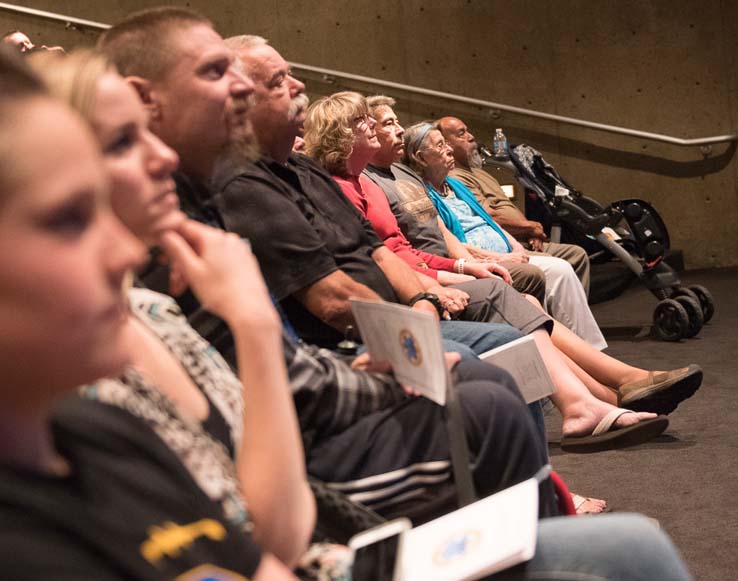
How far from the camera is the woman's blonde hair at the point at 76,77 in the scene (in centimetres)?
98

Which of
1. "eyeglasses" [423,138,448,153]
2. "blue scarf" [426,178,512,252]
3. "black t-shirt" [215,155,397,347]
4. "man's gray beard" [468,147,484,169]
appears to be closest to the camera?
"black t-shirt" [215,155,397,347]

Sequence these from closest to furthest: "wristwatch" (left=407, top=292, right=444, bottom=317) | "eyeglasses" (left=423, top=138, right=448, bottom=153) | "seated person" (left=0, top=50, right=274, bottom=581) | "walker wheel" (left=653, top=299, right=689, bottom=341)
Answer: "seated person" (left=0, top=50, right=274, bottom=581)
"wristwatch" (left=407, top=292, right=444, bottom=317)
"eyeglasses" (left=423, top=138, right=448, bottom=153)
"walker wheel" (left=653, top=299, right=689, bottom=341)

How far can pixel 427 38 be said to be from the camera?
7344 mm

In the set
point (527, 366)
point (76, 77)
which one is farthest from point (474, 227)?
point (76, 77)

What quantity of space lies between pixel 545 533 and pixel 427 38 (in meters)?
6.55

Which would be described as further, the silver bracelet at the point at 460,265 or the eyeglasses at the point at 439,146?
the eyeglasses at the point at 439,146

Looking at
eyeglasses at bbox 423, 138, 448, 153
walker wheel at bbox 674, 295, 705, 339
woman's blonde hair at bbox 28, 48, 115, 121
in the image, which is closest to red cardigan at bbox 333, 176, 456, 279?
eyeglasses at bbox 423, 138, 448, 153

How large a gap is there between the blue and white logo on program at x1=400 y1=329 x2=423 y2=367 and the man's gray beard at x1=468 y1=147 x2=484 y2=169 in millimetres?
4024

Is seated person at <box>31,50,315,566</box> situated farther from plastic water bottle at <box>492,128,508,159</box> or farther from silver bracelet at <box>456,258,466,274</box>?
plastic water bottle at <box>492,128,508,159</box>

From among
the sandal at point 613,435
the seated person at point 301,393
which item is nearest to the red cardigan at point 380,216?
the sandal at point 613,435

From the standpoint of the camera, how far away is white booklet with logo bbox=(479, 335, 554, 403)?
2203 millimetres

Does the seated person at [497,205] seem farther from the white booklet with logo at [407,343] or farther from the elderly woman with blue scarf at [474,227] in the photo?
the white booklet with logo at [407,343]

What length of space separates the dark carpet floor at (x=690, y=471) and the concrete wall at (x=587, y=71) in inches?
123

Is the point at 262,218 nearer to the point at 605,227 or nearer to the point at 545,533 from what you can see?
the point at 545,533
